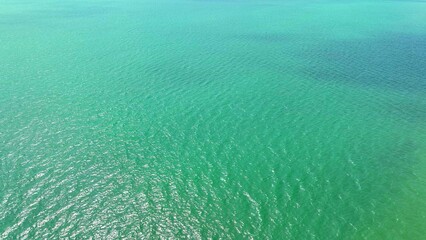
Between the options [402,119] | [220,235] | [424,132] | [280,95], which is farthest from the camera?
[280,95]

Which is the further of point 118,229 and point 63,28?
point 63,28

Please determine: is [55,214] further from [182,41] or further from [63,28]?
[63,28]

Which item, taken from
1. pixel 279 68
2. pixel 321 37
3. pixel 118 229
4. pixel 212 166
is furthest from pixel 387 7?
pixel 118 229

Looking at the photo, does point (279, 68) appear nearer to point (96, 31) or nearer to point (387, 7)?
point (96, 31)

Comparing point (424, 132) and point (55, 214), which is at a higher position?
point (55, 214)

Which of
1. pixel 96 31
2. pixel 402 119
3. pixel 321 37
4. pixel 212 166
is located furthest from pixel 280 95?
pixel 96 31

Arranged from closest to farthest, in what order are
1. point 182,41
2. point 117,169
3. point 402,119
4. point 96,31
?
point 117,169 → point 402,119 → point 182,41 → point 96,31
